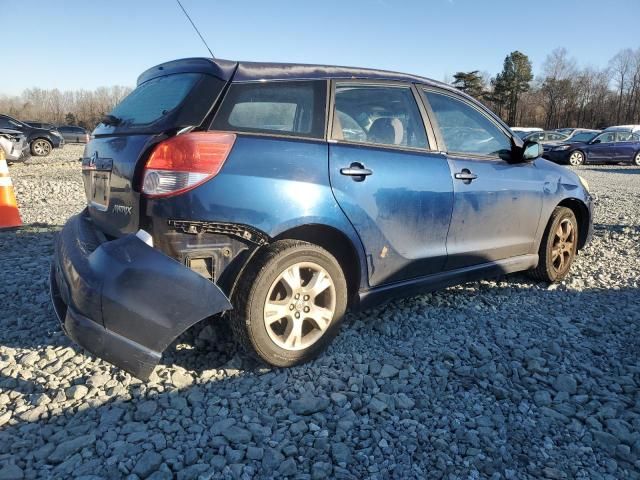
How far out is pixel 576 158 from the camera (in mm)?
Result: 19875

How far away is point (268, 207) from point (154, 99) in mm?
1039

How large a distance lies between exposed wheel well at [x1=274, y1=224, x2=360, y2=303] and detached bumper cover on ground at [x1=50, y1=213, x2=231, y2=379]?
0.61 metres

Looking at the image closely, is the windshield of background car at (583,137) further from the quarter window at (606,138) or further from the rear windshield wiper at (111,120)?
the rear windshield wiper at (111,120)

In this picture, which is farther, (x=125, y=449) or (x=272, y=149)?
(x=272, y=149)

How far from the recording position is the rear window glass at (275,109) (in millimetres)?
2525

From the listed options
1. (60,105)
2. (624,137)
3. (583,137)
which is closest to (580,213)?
(624,137)

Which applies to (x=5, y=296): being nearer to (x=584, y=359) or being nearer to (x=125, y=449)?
(x=125, y=449)

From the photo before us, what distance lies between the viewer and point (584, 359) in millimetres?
2990

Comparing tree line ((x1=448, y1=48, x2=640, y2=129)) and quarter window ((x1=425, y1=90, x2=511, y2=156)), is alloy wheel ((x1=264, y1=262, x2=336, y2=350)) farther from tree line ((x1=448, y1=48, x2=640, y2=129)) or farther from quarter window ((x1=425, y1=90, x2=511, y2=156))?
tree line ((x1=448, y1=48, x2=640, y2=129))

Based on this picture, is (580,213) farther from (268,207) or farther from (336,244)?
(268,207)

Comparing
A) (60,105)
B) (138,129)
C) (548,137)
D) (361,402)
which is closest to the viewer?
(361,402)

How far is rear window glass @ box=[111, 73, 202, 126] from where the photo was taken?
8.54 ft

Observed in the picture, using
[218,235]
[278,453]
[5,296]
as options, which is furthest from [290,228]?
[5,296]

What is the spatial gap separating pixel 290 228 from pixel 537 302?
247cm
